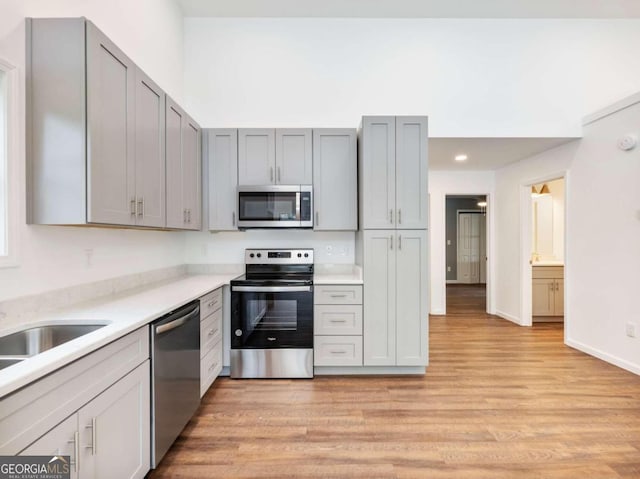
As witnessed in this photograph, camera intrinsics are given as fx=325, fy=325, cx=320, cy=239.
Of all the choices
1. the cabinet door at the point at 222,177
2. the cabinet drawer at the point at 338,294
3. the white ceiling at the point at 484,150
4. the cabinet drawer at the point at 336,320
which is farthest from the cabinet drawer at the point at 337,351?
the white ceiling at the point at 484,150

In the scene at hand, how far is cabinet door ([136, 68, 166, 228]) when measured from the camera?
6.90ft

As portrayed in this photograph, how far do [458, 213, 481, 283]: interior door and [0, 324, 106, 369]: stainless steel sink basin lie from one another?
9.21m

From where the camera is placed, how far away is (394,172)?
292 centimetres

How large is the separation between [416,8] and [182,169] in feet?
9.65

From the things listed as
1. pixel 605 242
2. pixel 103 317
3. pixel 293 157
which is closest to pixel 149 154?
pixel 103 317

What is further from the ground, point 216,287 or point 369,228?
point 369,228

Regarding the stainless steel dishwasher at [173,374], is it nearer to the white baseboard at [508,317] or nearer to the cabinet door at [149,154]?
the cabinet door at [149,154]

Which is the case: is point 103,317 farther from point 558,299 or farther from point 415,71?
point 558,299

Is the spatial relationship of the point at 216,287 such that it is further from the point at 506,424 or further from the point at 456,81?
the point at 456,81

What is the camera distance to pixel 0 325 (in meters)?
1.47

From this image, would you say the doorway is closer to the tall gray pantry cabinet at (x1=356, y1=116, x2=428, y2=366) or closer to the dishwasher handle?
the tall gray pantry cabinet at (x1=356, y1=116, x2=428, y2=366)

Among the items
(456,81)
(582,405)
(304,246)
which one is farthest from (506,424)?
(456,81)

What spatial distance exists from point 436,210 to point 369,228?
2.81m

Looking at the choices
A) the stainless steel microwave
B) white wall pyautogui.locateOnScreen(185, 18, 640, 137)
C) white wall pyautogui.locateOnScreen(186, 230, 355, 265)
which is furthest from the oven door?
white wall pyautogui.locateOnScreen(185, 18, 640, 137)
